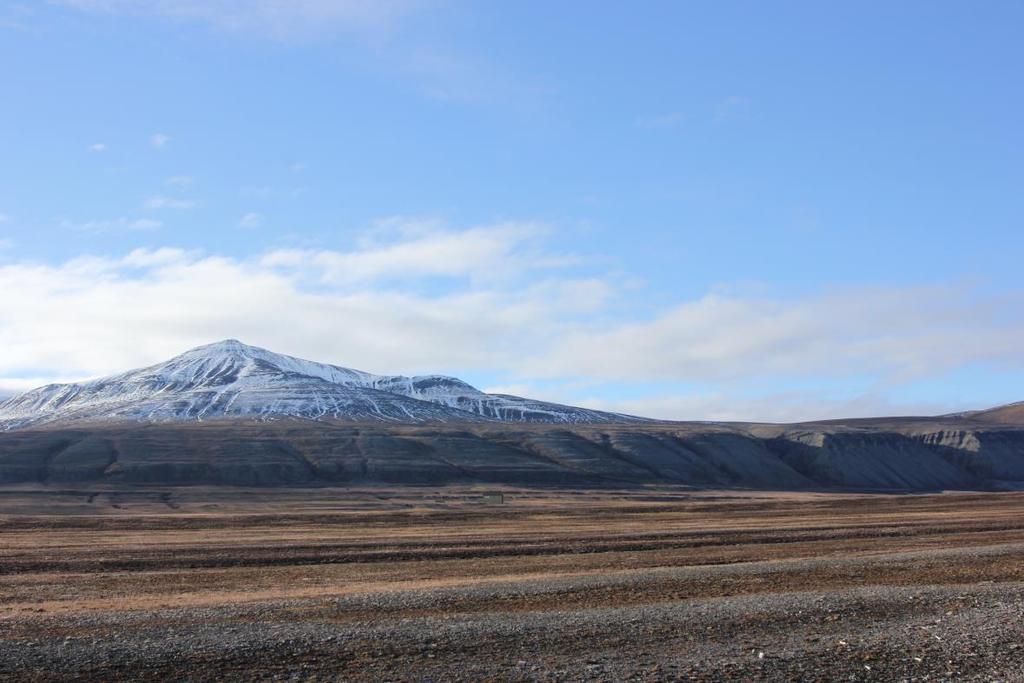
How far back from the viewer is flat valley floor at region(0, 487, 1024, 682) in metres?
17.2

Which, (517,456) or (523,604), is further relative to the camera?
(517,456)

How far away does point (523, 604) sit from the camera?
958 inches

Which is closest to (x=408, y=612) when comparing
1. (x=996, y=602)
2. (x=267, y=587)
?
(x=267, y=587)

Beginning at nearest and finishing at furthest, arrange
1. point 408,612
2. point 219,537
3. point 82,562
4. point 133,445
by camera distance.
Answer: point 408,612 → point 82,562 → point 219,537 → point 133,445

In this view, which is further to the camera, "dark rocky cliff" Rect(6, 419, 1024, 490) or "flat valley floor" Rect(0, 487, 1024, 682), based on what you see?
"dark rocky cliff" Rect(6, 419, 1024, 490)

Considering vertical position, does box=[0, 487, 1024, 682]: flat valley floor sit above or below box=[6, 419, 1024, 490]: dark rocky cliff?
below

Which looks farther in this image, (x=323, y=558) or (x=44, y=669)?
(x=323, y=558)

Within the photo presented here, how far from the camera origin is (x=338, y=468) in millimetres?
123625

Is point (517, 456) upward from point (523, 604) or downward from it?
upward

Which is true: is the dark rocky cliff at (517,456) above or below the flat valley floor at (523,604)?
above

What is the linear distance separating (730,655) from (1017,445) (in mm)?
170767

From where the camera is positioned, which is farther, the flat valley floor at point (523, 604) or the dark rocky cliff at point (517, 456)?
the dark rocky cliff at point (517, 456)

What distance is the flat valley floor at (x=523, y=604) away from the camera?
56.4ft

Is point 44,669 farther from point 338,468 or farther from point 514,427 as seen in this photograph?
point 514,427
